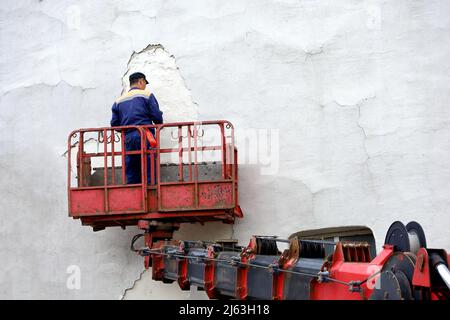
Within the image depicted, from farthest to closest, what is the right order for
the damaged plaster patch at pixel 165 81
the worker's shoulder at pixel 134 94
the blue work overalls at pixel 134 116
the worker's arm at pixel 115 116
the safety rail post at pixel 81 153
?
1. the damaged plaster patch at pixel 165 81
2. the worker's arm at pixel 115 116
3. the worker's shoulder at pixel 134 94
4. the blue work overalls at pixel 134 116
5. the safety rail post at pixel 81 153

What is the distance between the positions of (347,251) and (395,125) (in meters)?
3.78

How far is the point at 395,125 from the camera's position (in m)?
8.61

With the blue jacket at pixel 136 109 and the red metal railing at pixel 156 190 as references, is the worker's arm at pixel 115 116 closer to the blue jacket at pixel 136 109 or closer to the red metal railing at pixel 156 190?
the blue jacket at pixel 136 109

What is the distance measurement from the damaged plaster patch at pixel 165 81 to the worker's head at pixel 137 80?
1.47 feet

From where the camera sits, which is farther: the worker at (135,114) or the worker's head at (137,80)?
the worker's head at (137,80)

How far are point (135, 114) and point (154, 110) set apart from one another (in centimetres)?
23

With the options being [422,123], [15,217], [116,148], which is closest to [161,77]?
[116,148]

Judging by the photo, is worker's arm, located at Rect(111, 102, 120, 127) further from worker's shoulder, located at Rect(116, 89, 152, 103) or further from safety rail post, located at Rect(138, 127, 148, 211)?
safety rail post, located at Rect(138, 127, 148, 211)

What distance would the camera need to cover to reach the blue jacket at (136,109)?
28.5 feet

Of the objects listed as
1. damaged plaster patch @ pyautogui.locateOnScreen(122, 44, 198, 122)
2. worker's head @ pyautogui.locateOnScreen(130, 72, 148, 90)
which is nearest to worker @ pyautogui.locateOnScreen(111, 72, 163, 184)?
worker's head @ pyautogui.locateOnScreen(130, 72, 148, 90)

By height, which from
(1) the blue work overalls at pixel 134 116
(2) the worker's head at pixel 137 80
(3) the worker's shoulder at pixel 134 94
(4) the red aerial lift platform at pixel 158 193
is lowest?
(4) the red aerial lift platform at pixel 158 193

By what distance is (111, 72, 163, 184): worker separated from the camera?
8.48 m

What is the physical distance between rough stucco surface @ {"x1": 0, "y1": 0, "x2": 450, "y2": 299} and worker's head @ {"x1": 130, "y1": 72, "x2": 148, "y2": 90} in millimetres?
450

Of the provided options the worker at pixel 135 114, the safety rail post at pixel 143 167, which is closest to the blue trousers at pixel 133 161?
the worker at pixel 135 114
